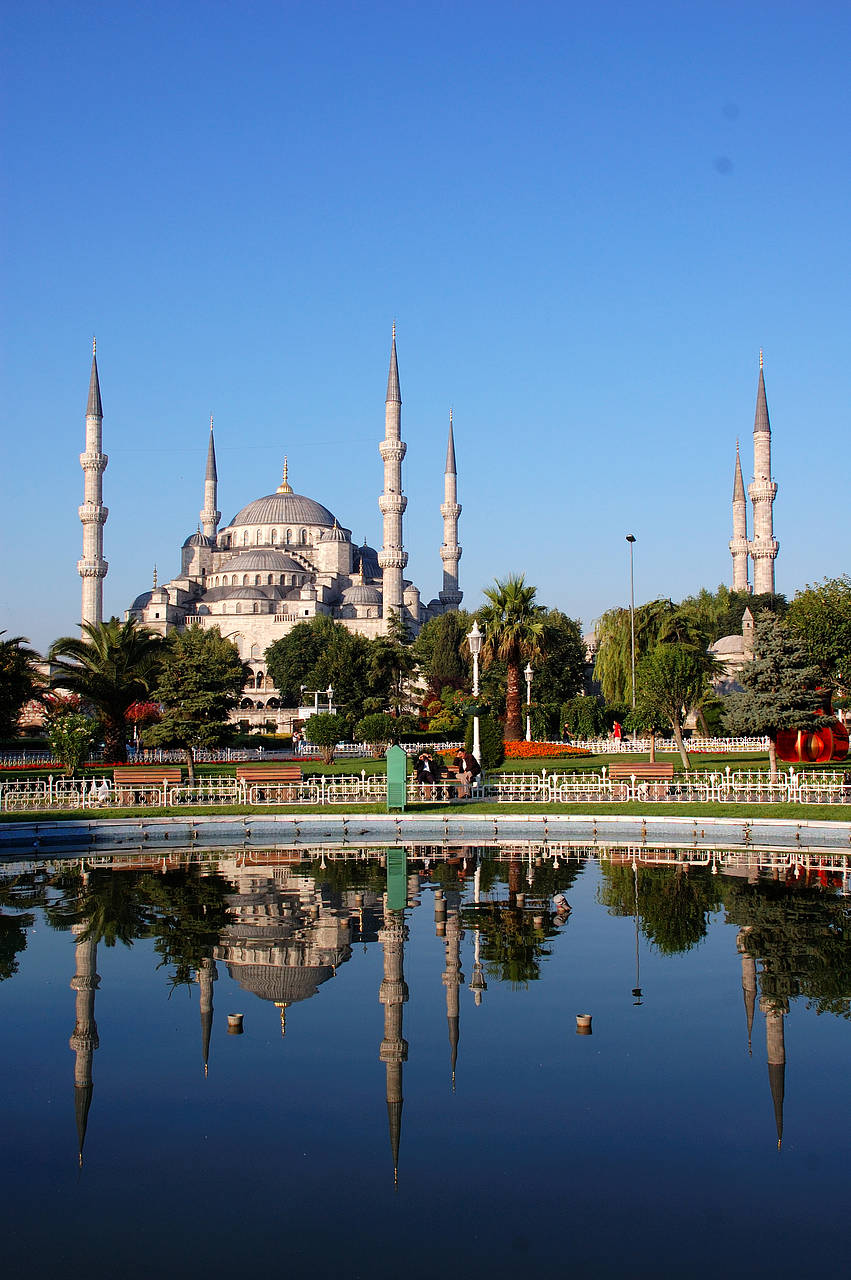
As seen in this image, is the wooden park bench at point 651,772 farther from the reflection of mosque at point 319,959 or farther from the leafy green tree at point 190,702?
the leafy green tree at point 190,702

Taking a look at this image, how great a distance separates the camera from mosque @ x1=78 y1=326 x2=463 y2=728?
220 feet

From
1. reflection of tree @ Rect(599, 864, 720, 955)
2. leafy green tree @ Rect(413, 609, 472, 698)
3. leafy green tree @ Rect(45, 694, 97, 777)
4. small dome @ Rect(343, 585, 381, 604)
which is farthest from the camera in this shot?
small dome @ Rect(343, 585, 381, 604)

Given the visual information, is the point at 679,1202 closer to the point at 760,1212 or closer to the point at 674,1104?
the point at 760,1212

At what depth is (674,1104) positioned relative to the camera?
5.96 meters

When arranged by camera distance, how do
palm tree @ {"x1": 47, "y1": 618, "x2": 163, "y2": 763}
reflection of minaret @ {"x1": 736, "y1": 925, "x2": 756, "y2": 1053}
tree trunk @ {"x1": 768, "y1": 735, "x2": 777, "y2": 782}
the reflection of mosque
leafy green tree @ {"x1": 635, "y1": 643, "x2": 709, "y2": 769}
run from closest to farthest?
the reflection of mosque
reflection of minaret @ {"x1": 736, "y1": 925, "x2": 756, "y2": 1053}
tree trunk @ {"x1": 768, "y1": 735, "x2": 777, "y2": 782}
palm tree @ {"x1": 47, "y1": 618, "x2": 163, "y2": 763}
leafy green tree @ {"x1": 635, "y1": 643, "x2": 709, "y2": 769}

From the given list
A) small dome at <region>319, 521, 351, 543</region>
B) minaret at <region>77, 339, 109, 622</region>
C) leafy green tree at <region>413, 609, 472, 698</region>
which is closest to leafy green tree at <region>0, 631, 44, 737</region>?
leafy green tree at <region>413, 609, 472, 698</region>

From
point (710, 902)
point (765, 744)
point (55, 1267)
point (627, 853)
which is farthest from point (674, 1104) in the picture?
point (765, 744)

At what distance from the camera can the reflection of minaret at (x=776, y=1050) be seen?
5891mm

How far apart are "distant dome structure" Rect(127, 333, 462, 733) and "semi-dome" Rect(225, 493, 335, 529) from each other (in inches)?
3.7

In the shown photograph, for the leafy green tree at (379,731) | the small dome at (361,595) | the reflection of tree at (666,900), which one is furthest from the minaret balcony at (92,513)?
the reflection of tree at (666,900)

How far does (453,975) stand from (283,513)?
8635 centimetres

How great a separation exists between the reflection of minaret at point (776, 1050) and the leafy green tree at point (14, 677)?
24.7 m

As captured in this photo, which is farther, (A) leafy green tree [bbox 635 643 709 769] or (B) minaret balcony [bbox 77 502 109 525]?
(B) minaret balcony [bbox 77 502 109 525]

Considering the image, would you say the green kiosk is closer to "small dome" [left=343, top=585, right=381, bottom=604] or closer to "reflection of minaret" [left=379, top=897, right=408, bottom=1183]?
"reflection of minaret" [left=379, top=897, right=408, bottom=1183]
